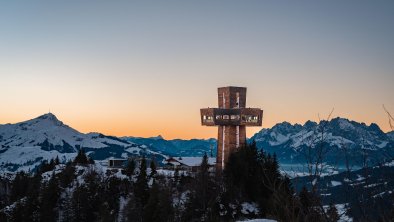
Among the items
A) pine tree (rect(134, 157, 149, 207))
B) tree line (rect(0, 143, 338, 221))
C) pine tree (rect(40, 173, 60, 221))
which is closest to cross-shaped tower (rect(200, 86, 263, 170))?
tree line (rect(0, 143, 338, 221))

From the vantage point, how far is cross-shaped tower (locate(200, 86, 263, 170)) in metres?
113

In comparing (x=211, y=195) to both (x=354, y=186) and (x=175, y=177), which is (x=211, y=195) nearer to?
(x=175, y=177)

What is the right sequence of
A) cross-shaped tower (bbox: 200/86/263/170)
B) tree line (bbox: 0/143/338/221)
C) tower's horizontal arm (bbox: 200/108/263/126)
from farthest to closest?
1. tower's horizontal arm (bbox: 200/108/263/126)
2. cross-shaped tower (bbox: 200/86/263/170)
3. tree line (bbox: 0/143/338/221)

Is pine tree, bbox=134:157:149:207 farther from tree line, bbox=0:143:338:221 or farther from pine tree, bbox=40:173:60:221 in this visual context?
pine tree, bbox=40:173:60:221

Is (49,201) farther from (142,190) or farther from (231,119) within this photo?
(231,119)

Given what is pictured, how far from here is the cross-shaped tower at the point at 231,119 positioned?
11312 cm

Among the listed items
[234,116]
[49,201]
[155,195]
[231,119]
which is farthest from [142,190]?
[234,116]

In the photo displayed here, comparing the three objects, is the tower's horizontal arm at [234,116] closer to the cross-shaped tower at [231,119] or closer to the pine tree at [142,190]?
the cross-shaped tower at [231,119]

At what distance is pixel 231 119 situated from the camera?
11325cm

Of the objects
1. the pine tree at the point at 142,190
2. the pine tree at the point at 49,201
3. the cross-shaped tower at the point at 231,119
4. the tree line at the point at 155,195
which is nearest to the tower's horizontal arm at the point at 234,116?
the cross-shaped tower at the point at 231,119

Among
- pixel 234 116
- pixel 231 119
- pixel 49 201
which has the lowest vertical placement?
pixel 49 201

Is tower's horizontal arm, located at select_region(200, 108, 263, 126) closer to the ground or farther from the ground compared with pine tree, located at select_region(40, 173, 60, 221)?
farther from the ground

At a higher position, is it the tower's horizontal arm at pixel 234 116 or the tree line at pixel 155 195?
the tower's horizontal arm at pixel 234 116

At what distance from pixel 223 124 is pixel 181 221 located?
40.4m
